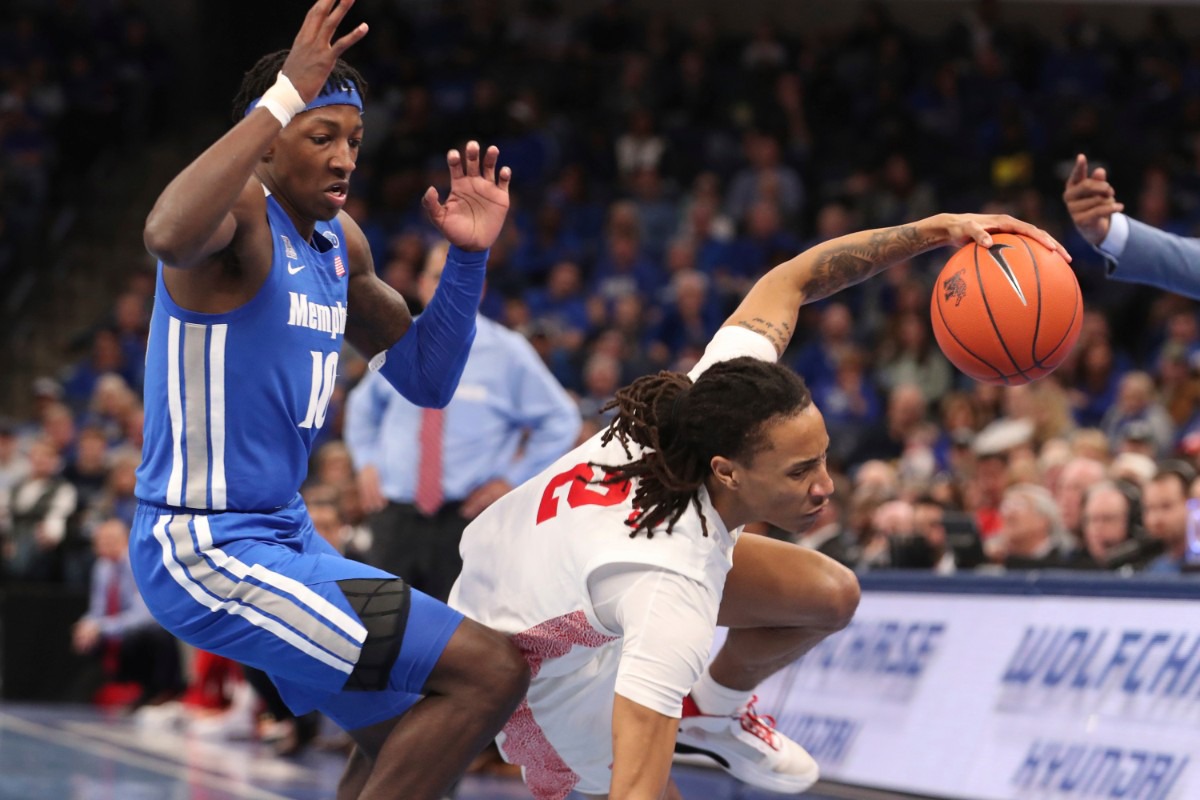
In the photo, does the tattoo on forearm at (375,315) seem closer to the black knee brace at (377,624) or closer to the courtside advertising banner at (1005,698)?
the black knee brace at (377,624)

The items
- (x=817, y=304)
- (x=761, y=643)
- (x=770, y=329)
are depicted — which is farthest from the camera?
(x=817, y=304)

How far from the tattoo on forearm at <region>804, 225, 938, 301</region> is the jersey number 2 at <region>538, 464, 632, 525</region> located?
2.82 feet

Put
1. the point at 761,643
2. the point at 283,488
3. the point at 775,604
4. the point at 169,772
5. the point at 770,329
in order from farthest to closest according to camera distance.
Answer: the point at 169,772
the point at 761,643
the point at 775,604
the point at 770,329
the point at 283,488

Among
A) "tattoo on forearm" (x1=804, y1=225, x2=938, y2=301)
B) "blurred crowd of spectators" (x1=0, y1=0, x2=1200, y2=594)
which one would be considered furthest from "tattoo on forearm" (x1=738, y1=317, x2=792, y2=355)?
"blurred crowd of spectators" (x1=0, y1=0, x2=1200, y2=594)

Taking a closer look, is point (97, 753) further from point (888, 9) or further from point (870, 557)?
point (888, 9)

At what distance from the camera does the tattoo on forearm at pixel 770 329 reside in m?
3.84

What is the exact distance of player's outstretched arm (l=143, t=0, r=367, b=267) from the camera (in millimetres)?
3125

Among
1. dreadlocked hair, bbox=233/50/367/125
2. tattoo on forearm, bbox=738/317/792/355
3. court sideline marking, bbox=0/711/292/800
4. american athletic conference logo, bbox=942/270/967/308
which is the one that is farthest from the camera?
court sideline marking, bbox=0/711/292/800

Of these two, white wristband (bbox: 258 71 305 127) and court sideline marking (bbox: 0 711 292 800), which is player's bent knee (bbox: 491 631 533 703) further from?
court sideline marking (bbox: 0 711 292 800)

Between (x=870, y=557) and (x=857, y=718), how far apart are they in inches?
55.9

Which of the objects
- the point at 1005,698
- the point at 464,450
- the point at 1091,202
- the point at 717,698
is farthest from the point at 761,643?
the point at 464,450

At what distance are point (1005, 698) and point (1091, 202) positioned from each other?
2223 millimetres

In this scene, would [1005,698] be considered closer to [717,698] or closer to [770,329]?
[717,698]

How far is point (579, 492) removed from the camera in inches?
140
